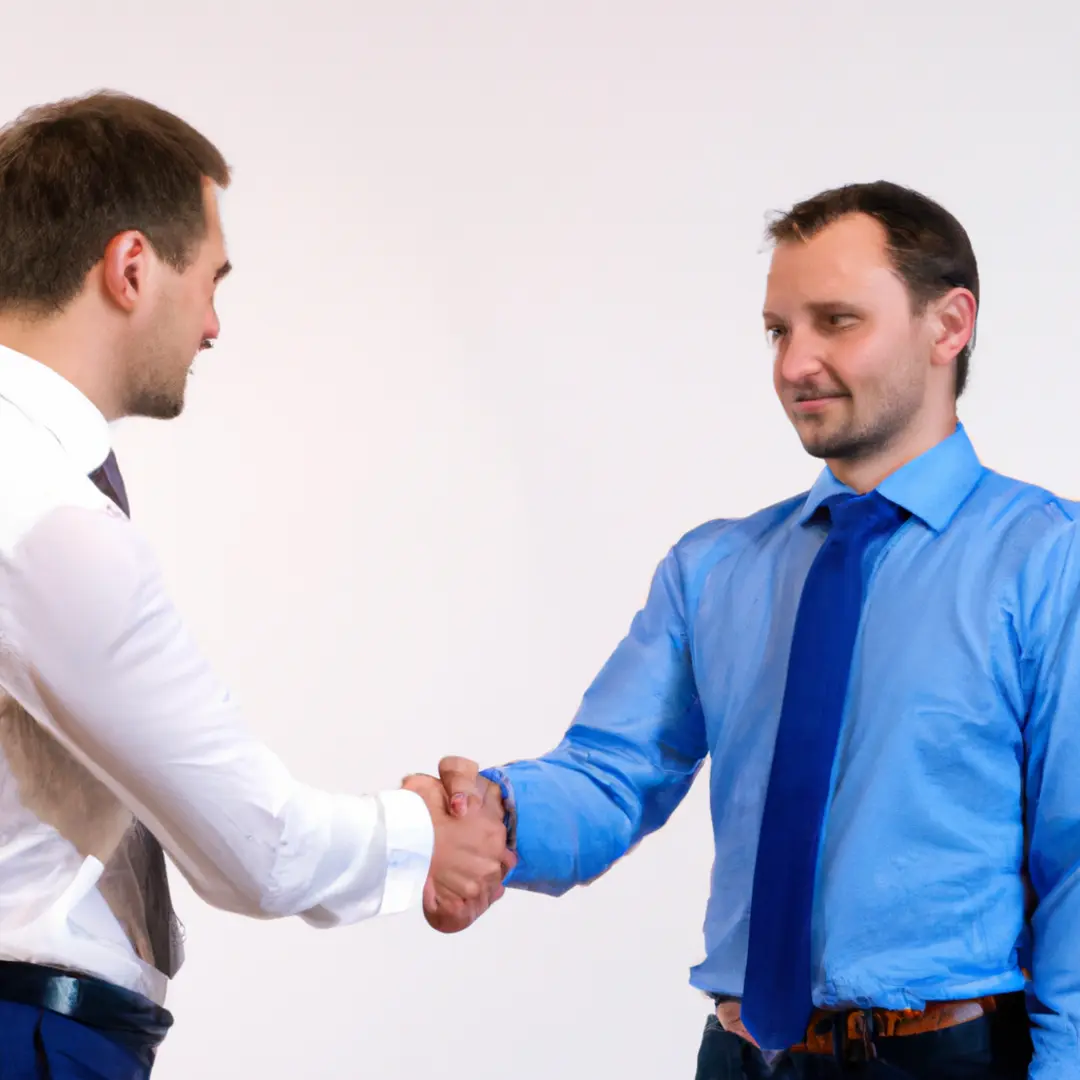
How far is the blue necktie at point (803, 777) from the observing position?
1842 millimetres

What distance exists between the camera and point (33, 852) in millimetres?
1646

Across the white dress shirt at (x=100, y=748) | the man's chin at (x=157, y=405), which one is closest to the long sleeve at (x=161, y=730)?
the white dress shirt at (x=100, y=748)

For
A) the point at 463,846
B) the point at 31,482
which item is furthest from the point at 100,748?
the point at 463,846

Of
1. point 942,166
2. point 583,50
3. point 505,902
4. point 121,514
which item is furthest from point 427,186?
point 121,514

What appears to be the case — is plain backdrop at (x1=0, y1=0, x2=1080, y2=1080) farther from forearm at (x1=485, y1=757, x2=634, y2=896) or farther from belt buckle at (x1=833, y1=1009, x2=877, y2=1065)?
belt buckle at (x1=833, y1=1009, x2=877, y2=1065)

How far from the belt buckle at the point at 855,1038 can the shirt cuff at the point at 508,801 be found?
0.52 meters

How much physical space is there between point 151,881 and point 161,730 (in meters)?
0.29

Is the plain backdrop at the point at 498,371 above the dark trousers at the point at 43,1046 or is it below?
above

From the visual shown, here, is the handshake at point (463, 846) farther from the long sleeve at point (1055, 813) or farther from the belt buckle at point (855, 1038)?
the long sleeve at point (1055, 813)

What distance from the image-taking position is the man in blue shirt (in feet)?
5.89

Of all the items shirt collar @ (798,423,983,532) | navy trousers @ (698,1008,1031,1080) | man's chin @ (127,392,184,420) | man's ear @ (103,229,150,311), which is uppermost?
man's ear @ (103,229,150,311)

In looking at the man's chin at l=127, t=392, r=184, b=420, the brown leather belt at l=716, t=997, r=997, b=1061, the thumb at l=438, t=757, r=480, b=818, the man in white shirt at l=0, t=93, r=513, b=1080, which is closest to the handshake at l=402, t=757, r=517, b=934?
the thumb at l=438, t=757, r=480, b=818

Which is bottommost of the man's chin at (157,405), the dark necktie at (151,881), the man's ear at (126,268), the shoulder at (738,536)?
the dark necktie at (151,881)

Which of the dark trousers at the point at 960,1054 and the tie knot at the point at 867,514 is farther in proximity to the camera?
the tie knot at the point at 867,514
